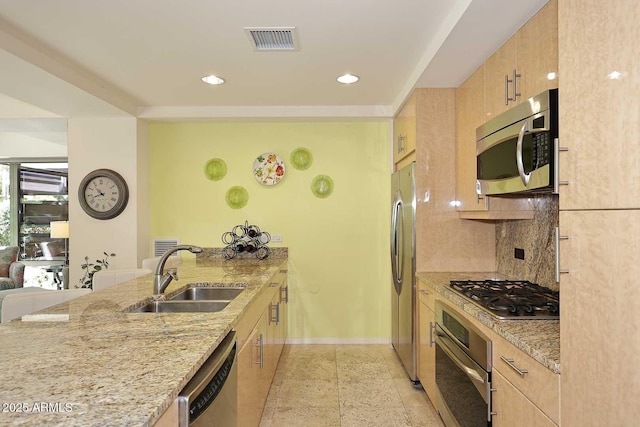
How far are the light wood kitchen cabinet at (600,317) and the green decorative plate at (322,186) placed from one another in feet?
10.4

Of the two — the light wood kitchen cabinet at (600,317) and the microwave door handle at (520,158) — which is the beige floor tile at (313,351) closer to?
the microwave door handle at (520,158)

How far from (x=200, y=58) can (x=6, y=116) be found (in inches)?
101

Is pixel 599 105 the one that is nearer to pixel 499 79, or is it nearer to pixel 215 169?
pixel 499 79

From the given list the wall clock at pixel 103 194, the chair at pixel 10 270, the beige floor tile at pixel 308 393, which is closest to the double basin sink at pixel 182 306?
the beige floor tile at pixel 308 393

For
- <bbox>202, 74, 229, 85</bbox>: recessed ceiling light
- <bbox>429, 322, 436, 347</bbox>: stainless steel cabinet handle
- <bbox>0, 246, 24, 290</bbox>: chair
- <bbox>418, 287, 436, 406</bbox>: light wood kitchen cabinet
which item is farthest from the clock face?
<bbox>429, 322, 436, 347</bbox>: stainless steel cabinet handle

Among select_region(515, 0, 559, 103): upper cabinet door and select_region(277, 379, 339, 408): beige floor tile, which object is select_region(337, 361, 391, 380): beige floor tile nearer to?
select_region(277, 379, 339, 408): beige floor tile

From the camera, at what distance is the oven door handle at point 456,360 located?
1.87 meters

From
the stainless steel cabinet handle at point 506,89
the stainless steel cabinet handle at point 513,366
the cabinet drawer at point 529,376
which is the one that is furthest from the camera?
the stainless steel cabinet handle at point 506,89

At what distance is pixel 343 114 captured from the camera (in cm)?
403

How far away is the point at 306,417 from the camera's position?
2732 millimetres

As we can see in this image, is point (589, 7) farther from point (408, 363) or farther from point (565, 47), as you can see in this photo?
point (408, 363)

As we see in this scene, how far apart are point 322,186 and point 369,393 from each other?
2.06 metres

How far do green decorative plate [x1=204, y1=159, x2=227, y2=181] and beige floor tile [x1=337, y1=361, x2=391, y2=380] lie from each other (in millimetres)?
2236

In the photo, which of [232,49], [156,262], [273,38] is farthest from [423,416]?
[232,49]
